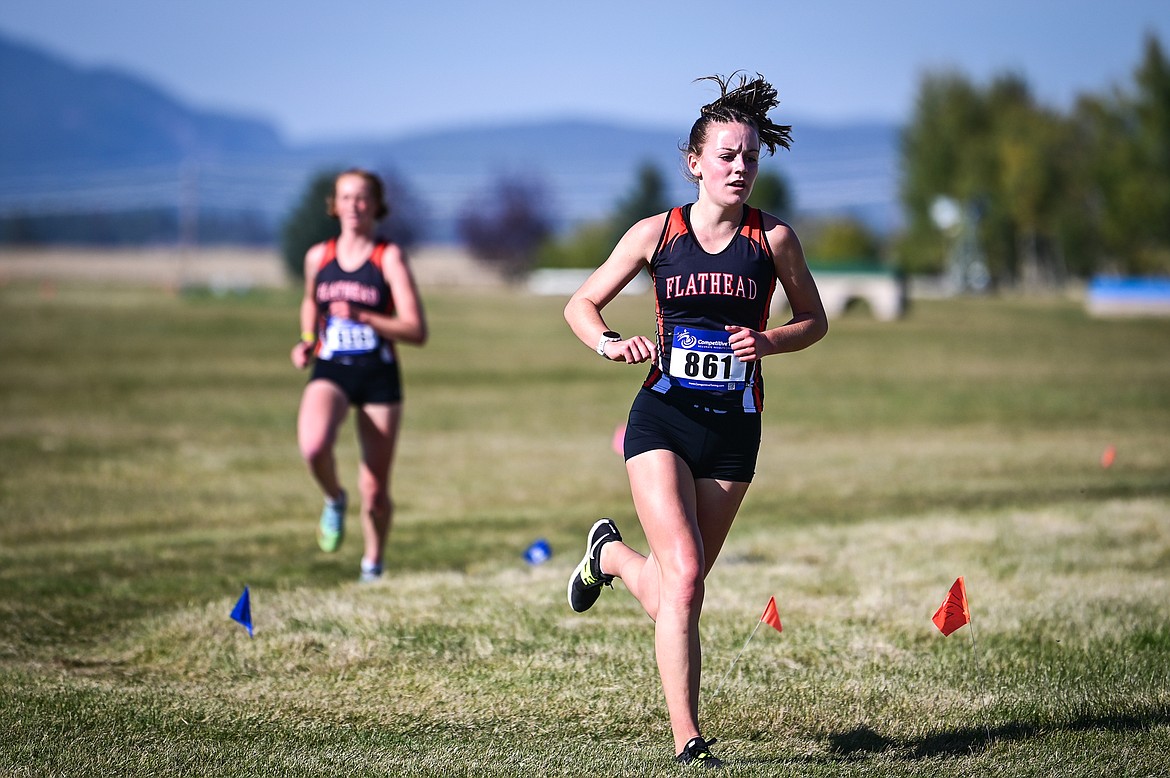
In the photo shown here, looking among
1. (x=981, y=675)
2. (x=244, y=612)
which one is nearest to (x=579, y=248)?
(x=244, y=612)

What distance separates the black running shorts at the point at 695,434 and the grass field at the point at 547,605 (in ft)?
3.75

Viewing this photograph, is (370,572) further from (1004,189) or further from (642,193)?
(642,193)

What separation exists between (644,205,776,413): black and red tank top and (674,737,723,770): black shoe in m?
1.29

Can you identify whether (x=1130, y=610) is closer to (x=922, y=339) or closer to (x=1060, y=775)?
(x=1060, y=775)

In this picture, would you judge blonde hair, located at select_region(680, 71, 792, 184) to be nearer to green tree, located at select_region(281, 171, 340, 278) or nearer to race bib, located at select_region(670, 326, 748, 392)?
race bib, located at select_region(670, 326, 748, 392)

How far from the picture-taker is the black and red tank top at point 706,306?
5.19 metres

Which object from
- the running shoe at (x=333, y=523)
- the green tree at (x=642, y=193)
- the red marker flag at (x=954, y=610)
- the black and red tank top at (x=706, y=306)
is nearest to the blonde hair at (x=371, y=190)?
the running shoe at (x=333, y=523)

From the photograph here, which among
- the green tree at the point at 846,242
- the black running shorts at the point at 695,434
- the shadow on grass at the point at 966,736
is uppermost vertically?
the green tree at the point at 846,242

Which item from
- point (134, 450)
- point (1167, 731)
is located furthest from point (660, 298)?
point (134, 450)

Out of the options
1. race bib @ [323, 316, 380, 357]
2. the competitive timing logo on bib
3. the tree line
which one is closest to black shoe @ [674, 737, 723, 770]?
the competitive timing logo on bib

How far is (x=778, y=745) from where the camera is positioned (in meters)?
5.53

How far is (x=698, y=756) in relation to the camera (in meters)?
4.90

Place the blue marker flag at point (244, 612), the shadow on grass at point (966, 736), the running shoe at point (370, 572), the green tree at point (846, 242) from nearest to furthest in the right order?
the shadow on grass at point (966, 736), the blue marker flag at point (244, 612), the running shoe at point (370, 572), the green tree at point (846, 242)

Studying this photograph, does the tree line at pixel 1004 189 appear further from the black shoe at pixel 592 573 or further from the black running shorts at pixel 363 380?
the black shoe at pixel 592 573
